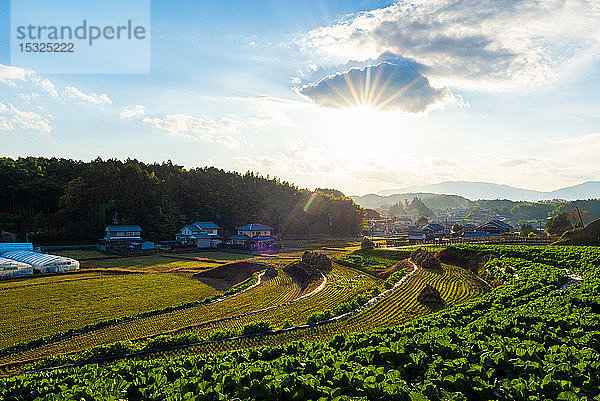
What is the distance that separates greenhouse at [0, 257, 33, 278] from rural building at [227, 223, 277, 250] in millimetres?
30532

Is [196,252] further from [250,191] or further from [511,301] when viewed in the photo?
→ [511,301]

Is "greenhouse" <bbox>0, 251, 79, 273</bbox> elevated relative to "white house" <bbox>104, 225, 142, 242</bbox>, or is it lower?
lower

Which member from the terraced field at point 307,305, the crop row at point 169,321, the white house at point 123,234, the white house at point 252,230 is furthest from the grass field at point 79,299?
the white house at point 252,230

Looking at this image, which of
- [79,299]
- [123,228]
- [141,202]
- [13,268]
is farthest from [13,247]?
[79,299]

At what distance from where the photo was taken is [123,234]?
192 ft

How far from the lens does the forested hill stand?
6075cm

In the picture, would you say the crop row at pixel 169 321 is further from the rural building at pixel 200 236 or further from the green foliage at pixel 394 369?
the rural building at pixel 200 236

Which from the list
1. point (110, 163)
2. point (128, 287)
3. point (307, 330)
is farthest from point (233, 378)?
point (110, 163)

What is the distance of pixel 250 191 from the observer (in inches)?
3322

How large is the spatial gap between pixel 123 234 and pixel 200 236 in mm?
12727

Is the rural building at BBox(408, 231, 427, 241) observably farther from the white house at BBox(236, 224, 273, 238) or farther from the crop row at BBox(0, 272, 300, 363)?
the crop row at BBox(0, 272, 300, 363)

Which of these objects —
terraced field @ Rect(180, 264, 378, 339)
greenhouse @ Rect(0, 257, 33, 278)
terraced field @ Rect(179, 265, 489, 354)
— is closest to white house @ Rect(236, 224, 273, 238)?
terraced field @ Rect(180, 264, 378, 339)

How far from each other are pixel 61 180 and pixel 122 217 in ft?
59.6

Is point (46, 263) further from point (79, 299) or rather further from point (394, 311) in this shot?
point (394, 311)
